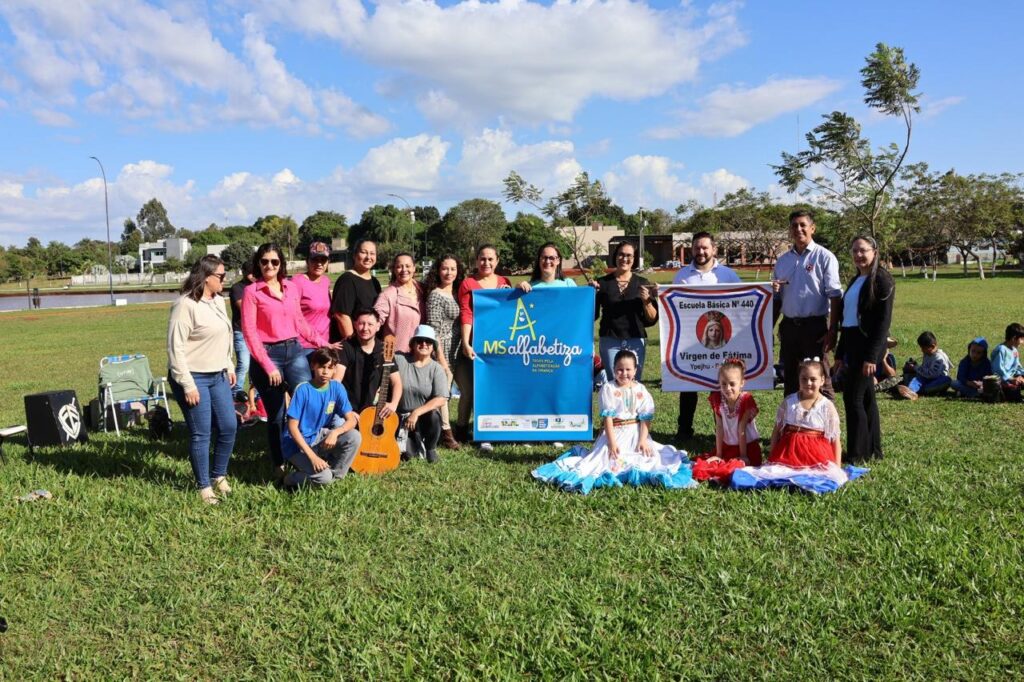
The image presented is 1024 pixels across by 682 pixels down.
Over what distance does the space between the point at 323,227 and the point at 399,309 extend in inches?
4750

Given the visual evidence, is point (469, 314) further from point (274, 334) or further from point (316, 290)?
point (274, 334)

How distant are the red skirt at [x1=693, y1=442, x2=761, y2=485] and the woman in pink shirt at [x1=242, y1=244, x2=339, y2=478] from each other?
11.1 feet

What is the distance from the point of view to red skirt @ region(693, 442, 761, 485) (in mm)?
5789

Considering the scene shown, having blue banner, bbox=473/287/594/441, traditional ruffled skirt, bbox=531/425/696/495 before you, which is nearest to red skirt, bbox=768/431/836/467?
traditional ruffled skirt, bbox=531/425/696/495

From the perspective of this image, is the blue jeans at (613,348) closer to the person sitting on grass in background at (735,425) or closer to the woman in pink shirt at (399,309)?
the person sitting on grass in background at (735,425)

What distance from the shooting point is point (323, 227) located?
122m

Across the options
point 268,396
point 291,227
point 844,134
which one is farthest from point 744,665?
point 291,227

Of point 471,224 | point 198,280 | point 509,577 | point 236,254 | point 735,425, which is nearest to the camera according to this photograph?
point 509,577

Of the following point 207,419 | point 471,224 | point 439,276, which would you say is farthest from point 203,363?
point 471,224

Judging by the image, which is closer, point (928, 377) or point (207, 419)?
point (207, 419)

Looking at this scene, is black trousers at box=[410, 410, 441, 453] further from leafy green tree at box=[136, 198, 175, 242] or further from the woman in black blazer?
leafy green tree at box=[136, 198, 175, 242]

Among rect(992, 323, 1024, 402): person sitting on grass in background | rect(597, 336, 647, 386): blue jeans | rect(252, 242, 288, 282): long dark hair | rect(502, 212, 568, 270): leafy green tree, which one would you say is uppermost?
rect(502, 212, 568, 270): leafy green tree

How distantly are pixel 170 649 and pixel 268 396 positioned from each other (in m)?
2.83

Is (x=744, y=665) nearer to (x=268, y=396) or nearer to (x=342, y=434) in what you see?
(x=342, y=434)
